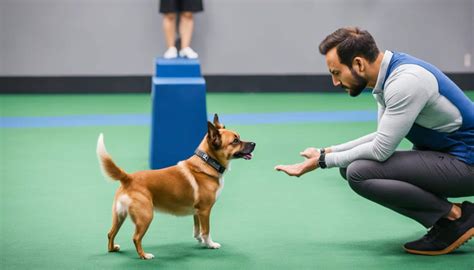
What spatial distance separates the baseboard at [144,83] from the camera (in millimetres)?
9828

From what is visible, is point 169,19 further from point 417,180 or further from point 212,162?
point 417,180

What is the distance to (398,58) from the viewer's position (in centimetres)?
368

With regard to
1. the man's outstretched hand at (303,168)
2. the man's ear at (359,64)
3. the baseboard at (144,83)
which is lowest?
the baseboard at (144,83)

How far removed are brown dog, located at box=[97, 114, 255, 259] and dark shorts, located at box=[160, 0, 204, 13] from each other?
5.45 m

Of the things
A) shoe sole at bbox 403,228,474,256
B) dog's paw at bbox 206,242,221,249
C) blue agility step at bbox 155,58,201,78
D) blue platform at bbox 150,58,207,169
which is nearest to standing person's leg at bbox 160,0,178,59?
blue agility step at bbox 155,58,201,78

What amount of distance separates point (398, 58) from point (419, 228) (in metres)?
1.06

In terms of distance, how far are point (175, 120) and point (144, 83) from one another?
4.35 m

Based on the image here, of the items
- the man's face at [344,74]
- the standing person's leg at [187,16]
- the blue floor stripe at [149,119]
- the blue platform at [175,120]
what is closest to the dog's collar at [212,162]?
the man's face at [344,74]

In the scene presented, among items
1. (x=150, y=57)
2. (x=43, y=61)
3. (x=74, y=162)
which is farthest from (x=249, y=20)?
(x=74, y=162)

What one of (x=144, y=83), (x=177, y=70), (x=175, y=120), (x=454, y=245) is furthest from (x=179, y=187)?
(x=144, y=83)

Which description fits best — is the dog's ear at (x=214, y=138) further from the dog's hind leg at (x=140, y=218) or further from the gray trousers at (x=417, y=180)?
A: the gray trousers at (x=417, y=180)

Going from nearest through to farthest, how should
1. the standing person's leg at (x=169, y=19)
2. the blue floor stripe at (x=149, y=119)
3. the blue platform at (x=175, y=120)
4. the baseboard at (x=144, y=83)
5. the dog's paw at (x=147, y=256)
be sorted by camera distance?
1. the dog's paw at (x=147, y=256)
2. the blue platform at (x=175, y=120)
3. the blue floor stripe at (x=149, y=119)
4. the standing person's leg at (x=169, y=19)
5. the baseboard at (x=144, y=83)

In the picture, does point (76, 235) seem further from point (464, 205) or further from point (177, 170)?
point (464, 205)

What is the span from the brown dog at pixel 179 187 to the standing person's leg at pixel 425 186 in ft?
2.03
